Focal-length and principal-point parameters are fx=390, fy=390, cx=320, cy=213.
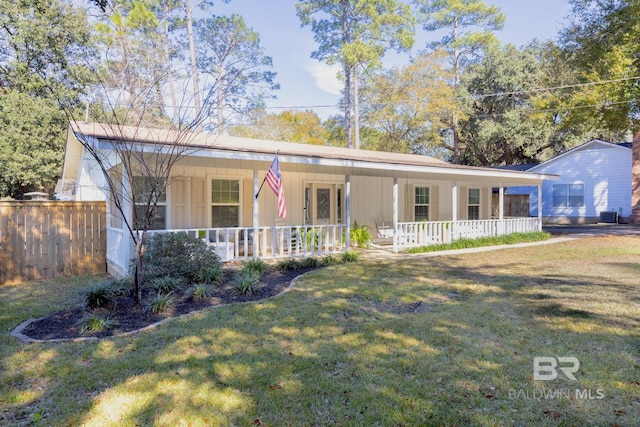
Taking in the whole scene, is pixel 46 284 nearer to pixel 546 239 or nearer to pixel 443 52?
pixel 546 239

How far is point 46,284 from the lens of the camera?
24.4ft

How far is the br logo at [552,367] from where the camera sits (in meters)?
3.35

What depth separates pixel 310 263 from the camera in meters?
8.63

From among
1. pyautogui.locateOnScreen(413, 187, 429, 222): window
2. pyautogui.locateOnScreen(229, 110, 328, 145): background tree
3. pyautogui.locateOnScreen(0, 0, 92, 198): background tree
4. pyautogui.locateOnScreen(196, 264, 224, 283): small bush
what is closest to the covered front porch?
pyautogui.locateOnScreen(413, 187, 429, 222): window

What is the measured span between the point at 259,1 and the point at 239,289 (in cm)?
1892

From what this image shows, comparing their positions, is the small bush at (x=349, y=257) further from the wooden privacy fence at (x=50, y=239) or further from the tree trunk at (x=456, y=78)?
the tree trunk at (x=456, y=78)

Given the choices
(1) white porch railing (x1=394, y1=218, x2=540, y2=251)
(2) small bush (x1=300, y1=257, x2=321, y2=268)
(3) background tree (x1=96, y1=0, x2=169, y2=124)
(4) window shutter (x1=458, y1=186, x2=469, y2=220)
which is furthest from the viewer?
(4) window shutter (x1=458, y1=186, x2=469, y2=220)

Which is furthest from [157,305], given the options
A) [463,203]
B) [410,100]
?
[410,100]

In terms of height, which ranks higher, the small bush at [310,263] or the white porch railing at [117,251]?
the white porch railing at [117,251]

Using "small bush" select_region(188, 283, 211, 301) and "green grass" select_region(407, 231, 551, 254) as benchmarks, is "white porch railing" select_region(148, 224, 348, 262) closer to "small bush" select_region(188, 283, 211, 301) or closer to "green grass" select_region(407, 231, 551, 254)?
"small bush" select_region(188, 283, 211, 301)

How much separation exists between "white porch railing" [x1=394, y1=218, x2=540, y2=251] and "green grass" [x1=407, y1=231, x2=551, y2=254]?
0.38 m

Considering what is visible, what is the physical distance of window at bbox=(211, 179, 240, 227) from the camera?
10781 mm

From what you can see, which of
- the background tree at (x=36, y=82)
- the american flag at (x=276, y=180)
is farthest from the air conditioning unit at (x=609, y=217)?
the background tree at (x=36, y=82)

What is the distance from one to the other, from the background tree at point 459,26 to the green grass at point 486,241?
50.8 ft
